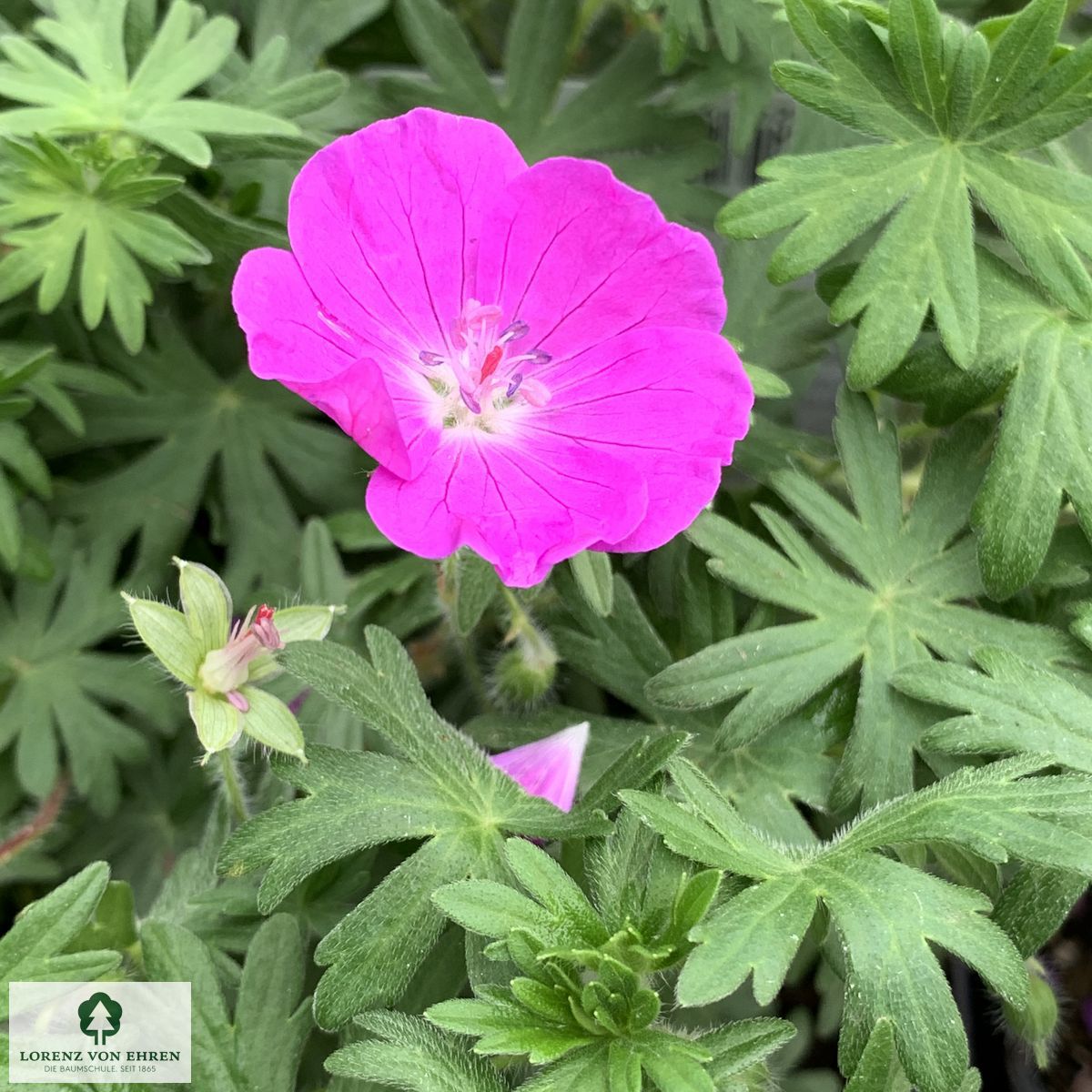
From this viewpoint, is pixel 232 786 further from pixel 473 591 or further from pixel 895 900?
pixel 895 900

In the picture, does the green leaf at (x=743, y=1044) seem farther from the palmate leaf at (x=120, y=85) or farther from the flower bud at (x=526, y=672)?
the palmate leaf at (x=120, y=85)

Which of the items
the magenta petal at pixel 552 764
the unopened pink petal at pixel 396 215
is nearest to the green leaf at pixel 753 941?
the magenta petal at pixel 552 764

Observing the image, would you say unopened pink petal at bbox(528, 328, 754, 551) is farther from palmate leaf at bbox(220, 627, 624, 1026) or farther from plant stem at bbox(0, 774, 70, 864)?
plant stem at bbox(0, 774, 70, 864)

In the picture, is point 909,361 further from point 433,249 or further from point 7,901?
point 7,901

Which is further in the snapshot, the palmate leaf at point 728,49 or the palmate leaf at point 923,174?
the palmate leaf at point 728,49

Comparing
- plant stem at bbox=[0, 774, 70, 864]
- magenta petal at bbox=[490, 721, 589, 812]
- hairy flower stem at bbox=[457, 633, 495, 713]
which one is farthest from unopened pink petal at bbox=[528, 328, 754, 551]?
plant stem at bbox=[0, 774, 70, 864]

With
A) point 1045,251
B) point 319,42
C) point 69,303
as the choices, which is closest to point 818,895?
point 1045,251
